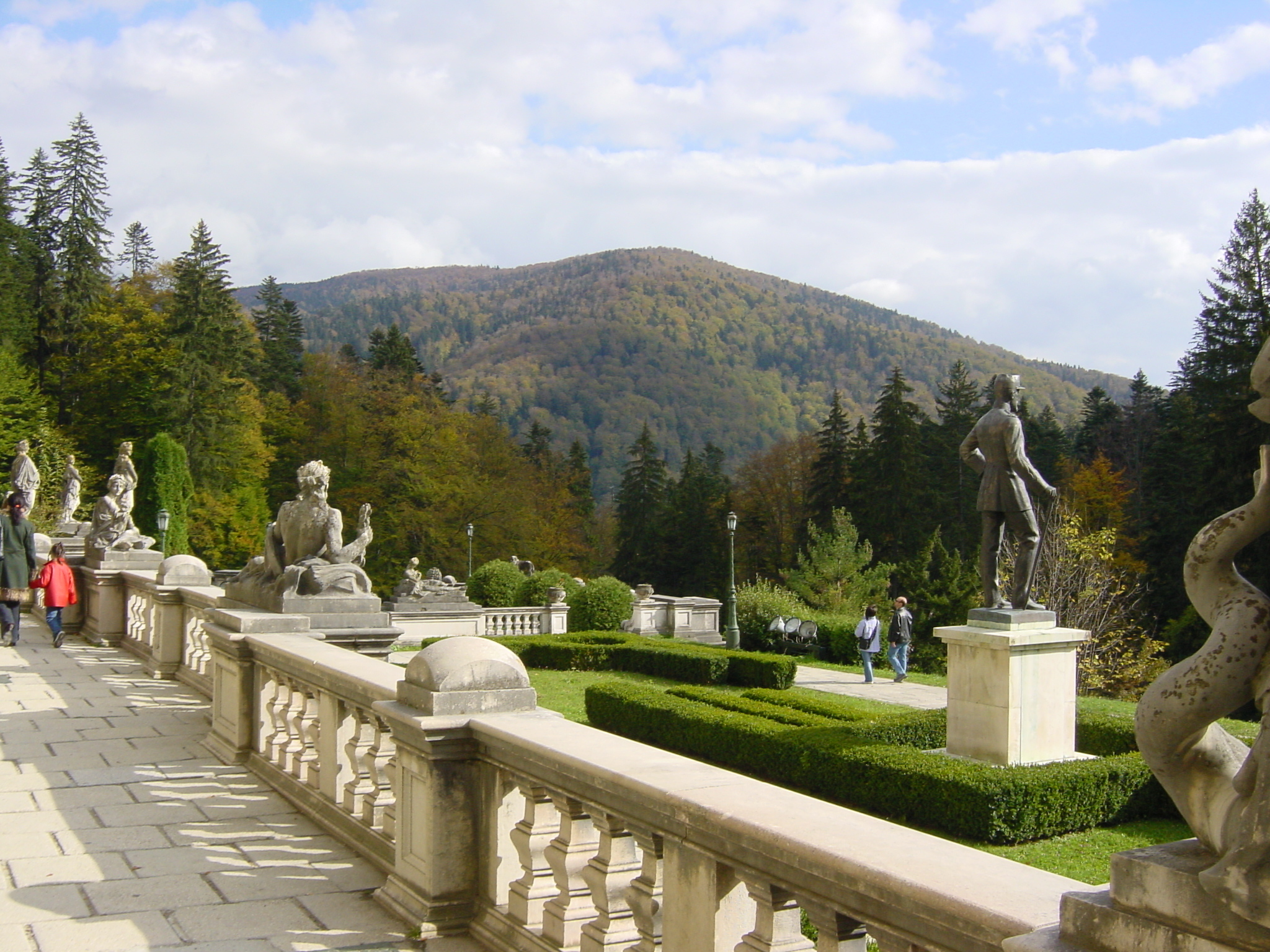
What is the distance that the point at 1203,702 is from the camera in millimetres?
1703

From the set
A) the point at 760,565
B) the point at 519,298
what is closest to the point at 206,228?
the point at 760,565

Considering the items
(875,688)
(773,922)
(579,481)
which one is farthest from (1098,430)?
(773,922)

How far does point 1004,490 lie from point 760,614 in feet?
60.2

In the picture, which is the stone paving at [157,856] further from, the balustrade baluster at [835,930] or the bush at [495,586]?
the bush at [495,586]

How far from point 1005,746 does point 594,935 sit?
27.9ft

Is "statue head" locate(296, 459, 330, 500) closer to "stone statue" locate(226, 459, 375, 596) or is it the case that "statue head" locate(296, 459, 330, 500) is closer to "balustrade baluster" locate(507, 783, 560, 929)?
Answer: "stone statue" locate(226, 459, 375, 596)

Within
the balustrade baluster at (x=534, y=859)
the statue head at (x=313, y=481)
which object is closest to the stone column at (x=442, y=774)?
the balustrade baluster at (x=534, y=859)

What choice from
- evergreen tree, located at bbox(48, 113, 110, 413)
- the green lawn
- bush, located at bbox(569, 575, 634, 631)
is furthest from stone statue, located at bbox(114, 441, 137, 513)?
evergreen tree, located at bbox(48, 113, 110, 413)

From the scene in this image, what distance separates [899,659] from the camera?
73.1 feet

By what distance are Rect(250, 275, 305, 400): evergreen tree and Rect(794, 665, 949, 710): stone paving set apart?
128 feet

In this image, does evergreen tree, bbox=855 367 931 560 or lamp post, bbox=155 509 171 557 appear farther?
evergreen tree, bbox=855 367 931 560

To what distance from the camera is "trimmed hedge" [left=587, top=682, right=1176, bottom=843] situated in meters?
9.59

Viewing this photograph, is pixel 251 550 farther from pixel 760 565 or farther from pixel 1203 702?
pixel 1203 702

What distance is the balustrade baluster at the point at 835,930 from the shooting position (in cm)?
251
